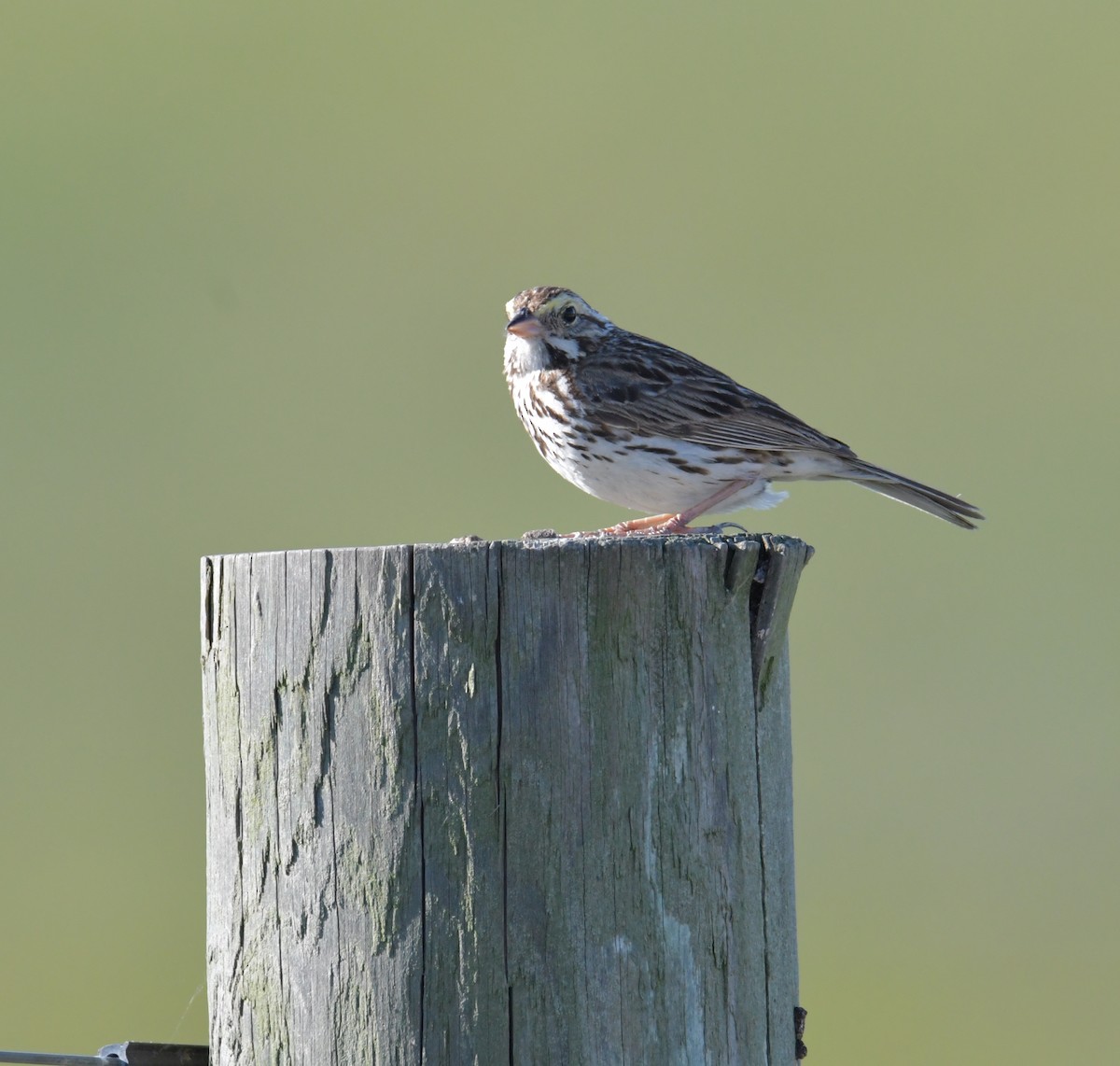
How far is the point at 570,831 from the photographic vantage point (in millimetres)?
3750

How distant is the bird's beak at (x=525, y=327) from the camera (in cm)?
771

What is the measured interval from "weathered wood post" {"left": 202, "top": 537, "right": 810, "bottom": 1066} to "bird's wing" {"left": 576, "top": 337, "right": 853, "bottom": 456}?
11.2 ft

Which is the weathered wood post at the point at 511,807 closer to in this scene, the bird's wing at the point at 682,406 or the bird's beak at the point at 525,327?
the bird's wing at the point at 682,406

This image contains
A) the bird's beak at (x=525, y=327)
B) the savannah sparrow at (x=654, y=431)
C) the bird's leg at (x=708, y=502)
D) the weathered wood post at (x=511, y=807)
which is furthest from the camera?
the bird's beak at (x=525, y=327)

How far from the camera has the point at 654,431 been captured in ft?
24.1

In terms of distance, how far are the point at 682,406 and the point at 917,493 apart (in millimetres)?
1138

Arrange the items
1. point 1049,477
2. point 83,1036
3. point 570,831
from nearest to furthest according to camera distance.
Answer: point 570,831 < point 83,1036 < point 1049,477

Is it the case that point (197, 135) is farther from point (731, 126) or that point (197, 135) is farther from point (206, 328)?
point (731, 126)

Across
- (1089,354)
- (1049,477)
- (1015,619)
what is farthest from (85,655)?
(1089,354)

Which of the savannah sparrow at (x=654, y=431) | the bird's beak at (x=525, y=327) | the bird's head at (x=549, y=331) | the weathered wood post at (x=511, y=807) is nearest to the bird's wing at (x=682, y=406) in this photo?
the savannah sparrow at (x=654, y=431)

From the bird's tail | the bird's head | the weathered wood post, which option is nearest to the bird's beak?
the bird's head

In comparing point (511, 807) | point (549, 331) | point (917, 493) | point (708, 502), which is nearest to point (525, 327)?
point (549, 331)

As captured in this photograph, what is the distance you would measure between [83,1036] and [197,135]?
13.9m

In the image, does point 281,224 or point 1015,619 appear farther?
point 281,224
